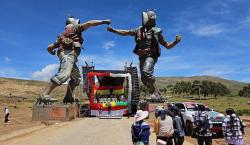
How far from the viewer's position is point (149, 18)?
28.2 meters

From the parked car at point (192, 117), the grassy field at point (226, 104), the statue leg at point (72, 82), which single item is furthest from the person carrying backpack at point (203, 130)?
the grassy field at point (226, 104)

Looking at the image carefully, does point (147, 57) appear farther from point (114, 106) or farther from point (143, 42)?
point (114, 106)

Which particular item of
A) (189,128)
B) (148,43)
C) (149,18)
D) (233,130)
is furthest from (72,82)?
(233,130)

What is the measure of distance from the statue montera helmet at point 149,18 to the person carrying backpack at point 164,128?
18788mm

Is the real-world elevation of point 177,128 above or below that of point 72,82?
below

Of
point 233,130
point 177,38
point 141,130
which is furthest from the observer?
point 177,38

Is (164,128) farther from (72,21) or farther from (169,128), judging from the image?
(72,21)

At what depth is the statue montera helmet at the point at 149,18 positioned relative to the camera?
92.5ft

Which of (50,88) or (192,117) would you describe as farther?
(50,88)

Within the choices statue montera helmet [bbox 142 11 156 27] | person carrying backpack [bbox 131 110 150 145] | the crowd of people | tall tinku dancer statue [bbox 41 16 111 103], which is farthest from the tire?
tall tinku dancer statue [bbox 41 16 111 103]

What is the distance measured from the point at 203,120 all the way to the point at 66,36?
730 inches

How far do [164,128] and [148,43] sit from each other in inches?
757

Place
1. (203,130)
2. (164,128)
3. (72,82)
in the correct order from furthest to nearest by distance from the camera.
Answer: (72,82), (203,130), (164,128)

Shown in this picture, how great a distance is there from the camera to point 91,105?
3441cm
